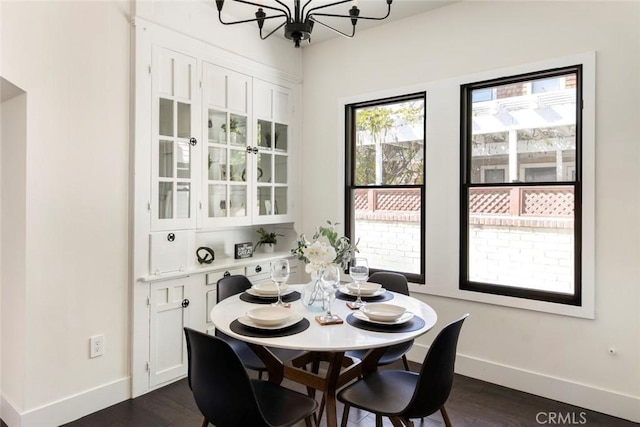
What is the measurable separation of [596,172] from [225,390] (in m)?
2.61

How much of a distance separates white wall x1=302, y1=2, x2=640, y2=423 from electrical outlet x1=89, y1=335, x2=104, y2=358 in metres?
2.34

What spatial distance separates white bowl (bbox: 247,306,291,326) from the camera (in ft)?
6.08

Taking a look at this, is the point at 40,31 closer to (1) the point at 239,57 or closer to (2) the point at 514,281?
Answer: (1) the point at 239,57

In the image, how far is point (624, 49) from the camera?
2518mm

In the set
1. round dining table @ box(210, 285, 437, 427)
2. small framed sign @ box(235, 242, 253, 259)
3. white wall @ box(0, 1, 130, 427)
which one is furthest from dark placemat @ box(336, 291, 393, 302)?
white wall @ box(0, 1, 130, 427)

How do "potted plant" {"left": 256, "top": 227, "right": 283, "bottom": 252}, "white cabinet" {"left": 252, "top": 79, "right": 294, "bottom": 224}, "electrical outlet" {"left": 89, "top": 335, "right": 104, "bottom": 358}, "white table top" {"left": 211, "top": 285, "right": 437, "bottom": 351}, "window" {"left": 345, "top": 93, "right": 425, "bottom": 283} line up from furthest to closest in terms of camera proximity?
"potted plant" {"left": 256, "top": 227, "right": 283, "bottom": 252} → "white cabinet" {"left": 252, "top": 79, "right": 294, "bottom": 224} → "window" {"left": 345, "top": 93, "right": 425, "bottom": 283} → "electrical outlet" {"left": 89, "top": 335, "right": 104, "bottom": 358} → "white table top" {"left": 211, "top": 285, "right": 437, "bottom": 351}

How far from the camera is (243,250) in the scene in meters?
3.68

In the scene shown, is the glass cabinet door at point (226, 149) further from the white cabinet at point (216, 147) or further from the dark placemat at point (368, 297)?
the dark placemat at point (368, 297)

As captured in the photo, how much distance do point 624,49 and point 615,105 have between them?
0.35 metres

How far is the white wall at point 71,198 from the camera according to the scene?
233cm

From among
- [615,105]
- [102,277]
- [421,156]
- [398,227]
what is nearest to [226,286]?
[102,277]

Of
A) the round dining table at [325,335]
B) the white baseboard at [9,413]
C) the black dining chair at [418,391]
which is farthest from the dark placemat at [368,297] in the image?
the white baseboard at [9,413]

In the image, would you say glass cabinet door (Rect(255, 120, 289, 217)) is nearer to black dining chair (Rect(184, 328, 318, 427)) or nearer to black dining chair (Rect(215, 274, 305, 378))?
black dining chair (Rect(215, 274, 305, 378))

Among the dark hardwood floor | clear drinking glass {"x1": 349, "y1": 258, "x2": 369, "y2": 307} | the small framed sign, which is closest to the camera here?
clear drinking glass {"x1": 349, "y1": 258, "x2": 369, "y2": 307}
